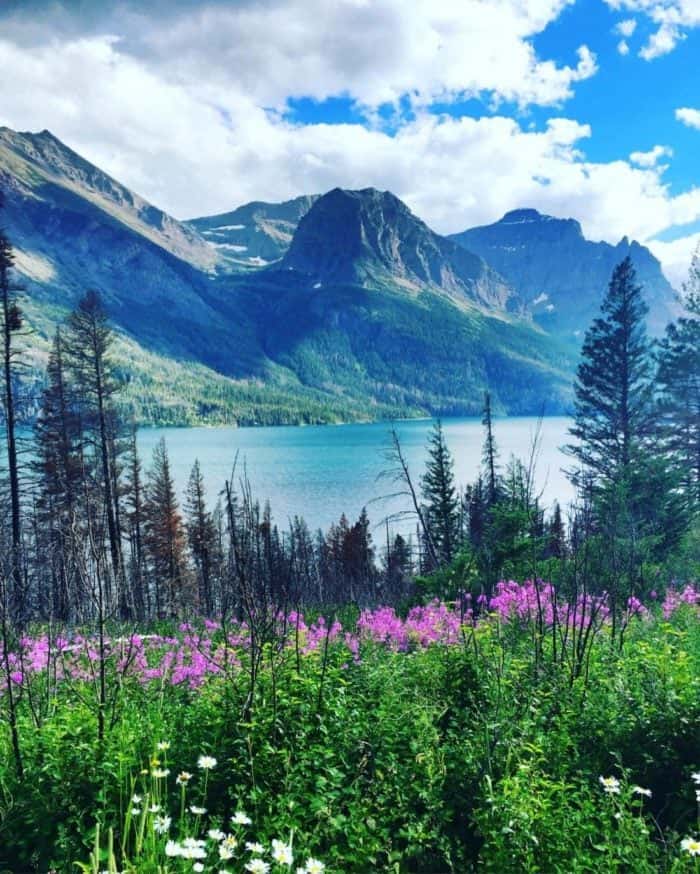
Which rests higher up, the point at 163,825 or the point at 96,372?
the point at 96,372

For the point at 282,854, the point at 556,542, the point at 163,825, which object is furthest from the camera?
the point at 556,542

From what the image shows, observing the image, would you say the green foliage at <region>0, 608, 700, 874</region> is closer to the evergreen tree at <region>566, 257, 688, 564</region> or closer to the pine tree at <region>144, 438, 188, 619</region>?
the evergreen tree at <region>566, 257, 688, 564</region>

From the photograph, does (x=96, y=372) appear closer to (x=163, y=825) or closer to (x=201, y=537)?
(x=201, y=537)

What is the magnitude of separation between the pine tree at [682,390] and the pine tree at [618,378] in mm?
735

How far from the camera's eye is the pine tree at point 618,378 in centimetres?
2606

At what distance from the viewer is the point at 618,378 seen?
87.0ft

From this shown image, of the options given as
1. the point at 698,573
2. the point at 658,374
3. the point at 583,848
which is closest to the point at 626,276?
the point at 658,374

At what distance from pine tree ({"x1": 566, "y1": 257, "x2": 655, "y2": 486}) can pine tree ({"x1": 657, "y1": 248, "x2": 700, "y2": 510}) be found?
73 centimetres

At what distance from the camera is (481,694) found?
5402 mm

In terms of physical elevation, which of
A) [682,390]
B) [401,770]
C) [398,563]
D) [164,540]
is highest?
[682,390]

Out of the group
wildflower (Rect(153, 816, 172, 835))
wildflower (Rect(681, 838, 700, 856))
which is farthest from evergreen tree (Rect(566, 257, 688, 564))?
wildflower (Rect(153, 816, 172, 835))

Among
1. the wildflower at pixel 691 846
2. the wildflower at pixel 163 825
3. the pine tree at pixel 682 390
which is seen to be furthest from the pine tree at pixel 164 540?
the wildflower at pixel 691 846

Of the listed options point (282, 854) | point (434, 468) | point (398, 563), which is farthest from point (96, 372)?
point (398, 563)

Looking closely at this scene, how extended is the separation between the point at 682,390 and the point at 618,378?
2788 millimetres
